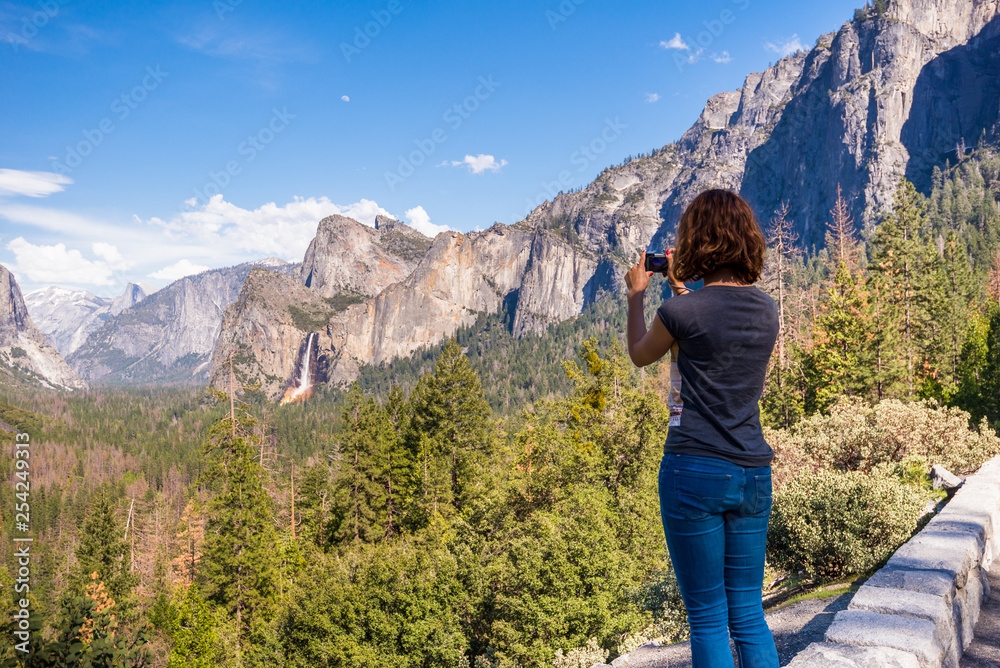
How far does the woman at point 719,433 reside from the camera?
7.76 feet

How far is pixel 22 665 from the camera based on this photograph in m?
14.6

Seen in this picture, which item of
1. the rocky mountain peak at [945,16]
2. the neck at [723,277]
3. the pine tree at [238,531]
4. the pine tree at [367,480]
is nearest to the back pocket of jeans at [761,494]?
the neck at [723,277]

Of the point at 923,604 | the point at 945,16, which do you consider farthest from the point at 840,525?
the point at 945,16

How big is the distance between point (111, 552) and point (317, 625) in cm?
2928

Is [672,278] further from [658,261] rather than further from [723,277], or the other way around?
[723,277]

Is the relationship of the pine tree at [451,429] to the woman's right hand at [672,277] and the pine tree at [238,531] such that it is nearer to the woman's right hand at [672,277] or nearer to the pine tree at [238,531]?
the pine tree at [238,531]

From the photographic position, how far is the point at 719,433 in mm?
2383

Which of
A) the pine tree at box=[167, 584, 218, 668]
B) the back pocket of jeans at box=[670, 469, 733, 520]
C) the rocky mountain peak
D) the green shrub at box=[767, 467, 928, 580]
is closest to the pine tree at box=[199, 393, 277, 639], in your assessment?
the pine tree at box=[167, 584, 218, 668]

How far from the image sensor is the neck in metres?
2.53

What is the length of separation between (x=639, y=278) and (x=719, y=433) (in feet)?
2.63

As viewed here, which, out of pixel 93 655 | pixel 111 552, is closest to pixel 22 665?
pixel 93 655

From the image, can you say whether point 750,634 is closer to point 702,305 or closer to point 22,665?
point 702,305

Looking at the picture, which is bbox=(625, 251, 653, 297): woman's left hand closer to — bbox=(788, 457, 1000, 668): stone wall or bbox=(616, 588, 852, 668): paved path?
bbox=(788, 457, 1000, 668): stone wall

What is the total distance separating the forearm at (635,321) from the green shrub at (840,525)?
5746mm
